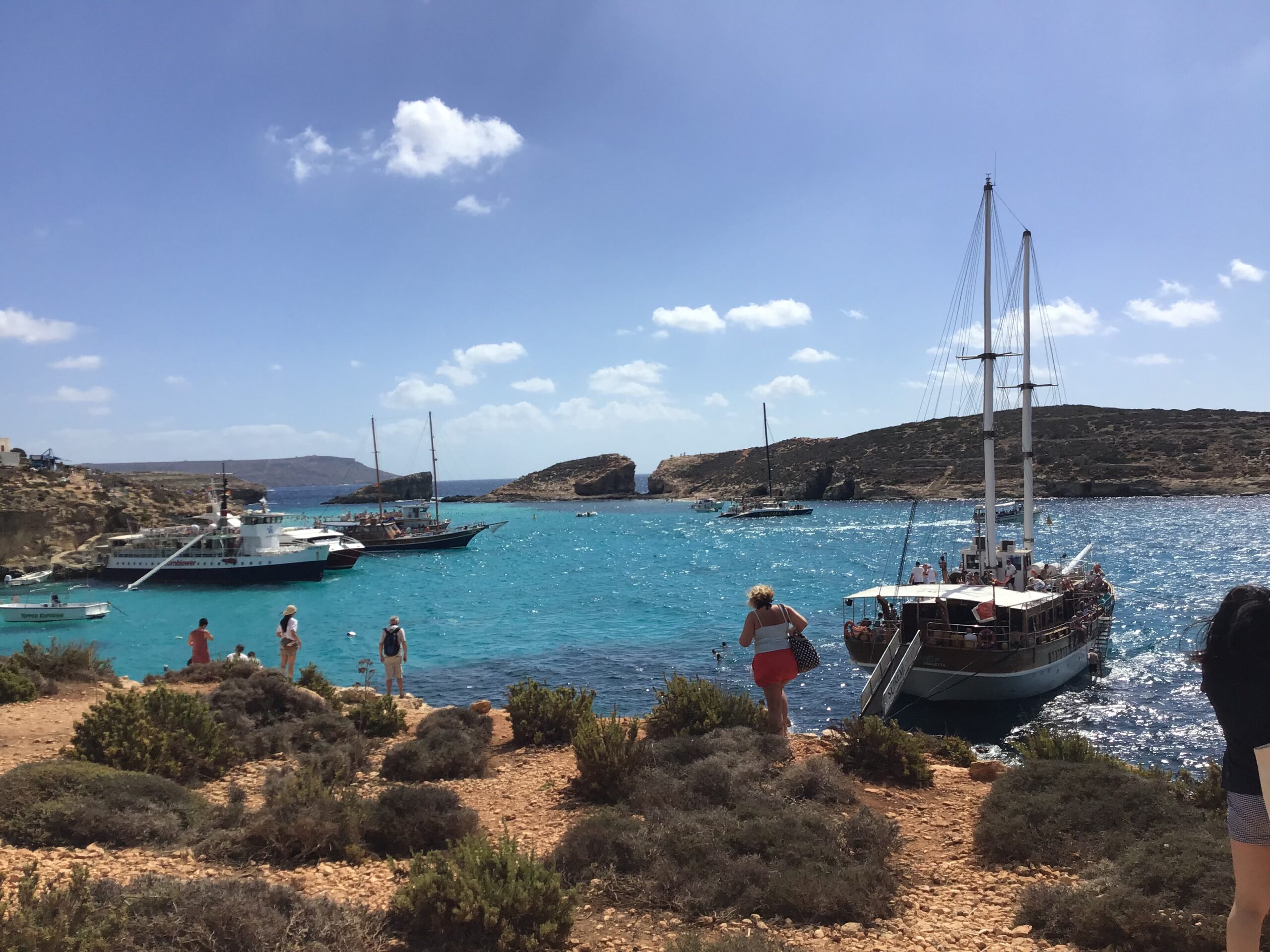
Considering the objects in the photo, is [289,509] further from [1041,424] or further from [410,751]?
[410,751]

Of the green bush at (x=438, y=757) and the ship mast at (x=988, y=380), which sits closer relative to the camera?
the green bush at (x=438, y=757)

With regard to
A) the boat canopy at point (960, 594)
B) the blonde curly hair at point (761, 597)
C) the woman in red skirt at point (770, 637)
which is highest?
the blonde curly hair at point (761, 597)

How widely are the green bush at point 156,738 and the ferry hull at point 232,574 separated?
3865 centimetres

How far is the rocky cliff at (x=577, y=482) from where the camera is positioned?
163875 mm

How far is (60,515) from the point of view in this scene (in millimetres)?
48844

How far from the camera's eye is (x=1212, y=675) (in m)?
3.17

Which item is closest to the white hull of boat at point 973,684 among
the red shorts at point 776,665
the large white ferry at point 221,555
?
the red shorts at point 776,665

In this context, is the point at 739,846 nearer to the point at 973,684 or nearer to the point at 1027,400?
the point at 973,684

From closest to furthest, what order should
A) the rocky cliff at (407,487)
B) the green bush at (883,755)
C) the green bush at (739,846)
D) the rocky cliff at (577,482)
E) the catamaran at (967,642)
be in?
the green bush at (739,846) < the green bush at (883,755) < the catamaran at (967,642) < the rocky cliff at (577,482) < the rocky cliff at (407,487)

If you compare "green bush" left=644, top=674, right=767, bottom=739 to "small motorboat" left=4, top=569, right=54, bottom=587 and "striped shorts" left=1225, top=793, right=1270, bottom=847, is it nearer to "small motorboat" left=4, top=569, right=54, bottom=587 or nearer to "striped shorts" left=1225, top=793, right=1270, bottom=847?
"striped shorts" left=1225, top=793, right=1270, bottom=847

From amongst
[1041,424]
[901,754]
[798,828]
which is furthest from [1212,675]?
[1041,424]

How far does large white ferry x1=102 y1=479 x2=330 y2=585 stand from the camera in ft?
145

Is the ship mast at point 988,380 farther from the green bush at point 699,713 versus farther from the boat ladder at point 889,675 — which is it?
the green bush at point 699,713

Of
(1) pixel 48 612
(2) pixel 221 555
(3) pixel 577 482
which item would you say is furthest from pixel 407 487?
(1) pixel 48 612
